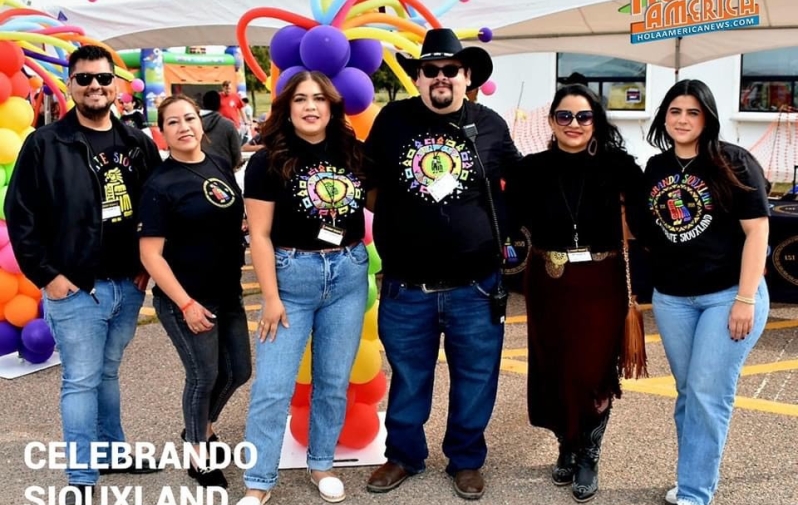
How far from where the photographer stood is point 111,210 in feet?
9.30

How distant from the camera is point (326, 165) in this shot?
2.71 meters

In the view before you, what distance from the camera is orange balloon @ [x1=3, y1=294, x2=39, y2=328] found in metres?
4.44

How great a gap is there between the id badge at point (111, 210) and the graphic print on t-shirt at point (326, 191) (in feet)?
2.38

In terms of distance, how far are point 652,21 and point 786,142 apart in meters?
5.21

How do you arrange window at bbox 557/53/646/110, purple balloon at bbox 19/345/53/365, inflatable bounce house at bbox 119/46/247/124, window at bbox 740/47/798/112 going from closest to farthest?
purple balloon at bbox 19/345/53/365 → window at bbox 740/47/798/112 → window at bbox 557/53/646/110 → inflatable bounce house at bbox 119/46/247/124

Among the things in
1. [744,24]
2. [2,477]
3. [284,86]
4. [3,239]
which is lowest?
[2,477]

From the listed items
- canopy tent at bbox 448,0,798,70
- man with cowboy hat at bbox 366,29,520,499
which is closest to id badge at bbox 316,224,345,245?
man with cowboy hat at bbox 366,29,520,499

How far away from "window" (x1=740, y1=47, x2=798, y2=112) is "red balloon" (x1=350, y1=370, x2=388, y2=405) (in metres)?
8.98

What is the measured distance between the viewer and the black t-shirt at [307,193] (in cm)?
266

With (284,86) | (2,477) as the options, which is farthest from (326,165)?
(2,477)

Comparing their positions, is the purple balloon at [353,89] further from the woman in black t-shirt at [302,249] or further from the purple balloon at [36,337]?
the purple balloon at [36,337]

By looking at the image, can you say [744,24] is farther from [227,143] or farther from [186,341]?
[186,341]

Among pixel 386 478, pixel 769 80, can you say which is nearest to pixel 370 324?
pixel 386 478

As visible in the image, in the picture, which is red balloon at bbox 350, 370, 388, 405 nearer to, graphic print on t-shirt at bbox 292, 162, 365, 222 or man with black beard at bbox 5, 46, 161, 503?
graphic print on t-shirt at bbox 292, 162, 365, 222
